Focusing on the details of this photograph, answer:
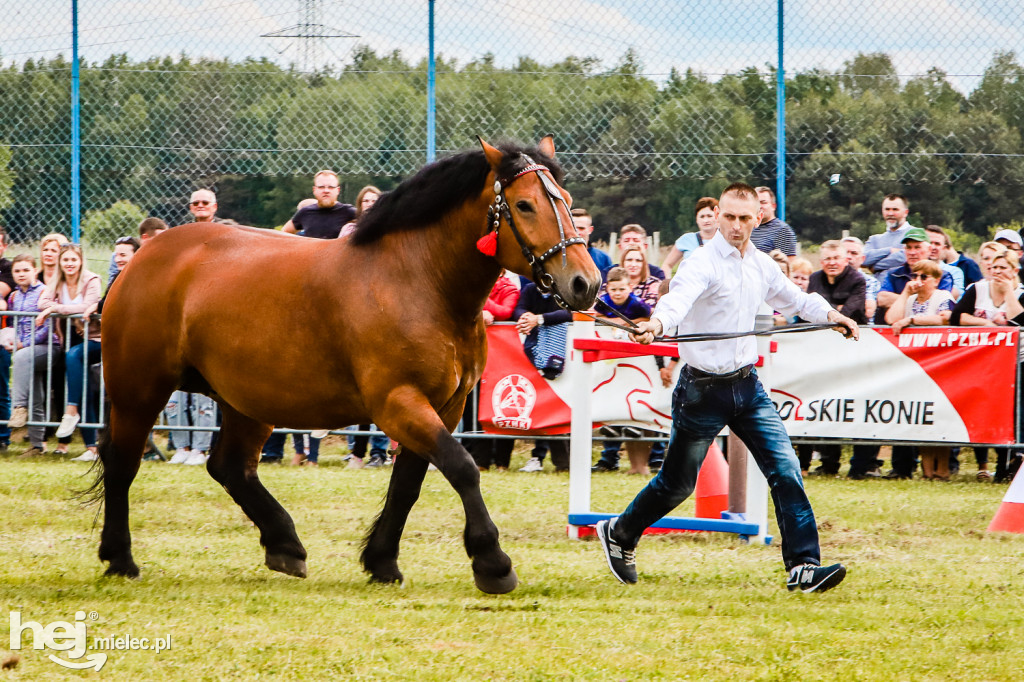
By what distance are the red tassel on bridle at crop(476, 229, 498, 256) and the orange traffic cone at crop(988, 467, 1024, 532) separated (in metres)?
4.14

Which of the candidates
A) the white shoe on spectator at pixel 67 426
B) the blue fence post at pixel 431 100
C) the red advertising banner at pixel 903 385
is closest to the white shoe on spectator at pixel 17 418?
the white shoe on spectator at pixel 67 426

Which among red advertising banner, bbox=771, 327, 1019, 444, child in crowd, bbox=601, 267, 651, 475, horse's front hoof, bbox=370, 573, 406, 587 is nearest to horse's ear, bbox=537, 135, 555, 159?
horse's front hoof, bbox=370, 573, 406, 587

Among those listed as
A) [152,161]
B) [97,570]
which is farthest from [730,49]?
[97,570]

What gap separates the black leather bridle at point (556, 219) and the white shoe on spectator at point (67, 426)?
7.04m

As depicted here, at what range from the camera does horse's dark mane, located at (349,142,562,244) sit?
5.84 meters

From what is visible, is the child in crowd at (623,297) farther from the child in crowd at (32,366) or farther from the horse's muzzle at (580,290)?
the horse's muzzle at (580,290)

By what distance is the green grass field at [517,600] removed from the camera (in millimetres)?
4539

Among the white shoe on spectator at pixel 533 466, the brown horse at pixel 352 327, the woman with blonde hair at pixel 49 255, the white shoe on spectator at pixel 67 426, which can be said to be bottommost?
the white shoe on spectator at pixel 533 466

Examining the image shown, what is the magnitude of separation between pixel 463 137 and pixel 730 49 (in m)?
2.80

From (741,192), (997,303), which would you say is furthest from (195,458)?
(997,303)

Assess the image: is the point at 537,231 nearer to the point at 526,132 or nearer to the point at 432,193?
the point at 432,193

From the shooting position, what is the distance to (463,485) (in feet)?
18.2

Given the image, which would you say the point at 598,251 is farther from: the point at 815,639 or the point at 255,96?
the point at 815,639

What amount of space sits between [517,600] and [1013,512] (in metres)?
3.81
